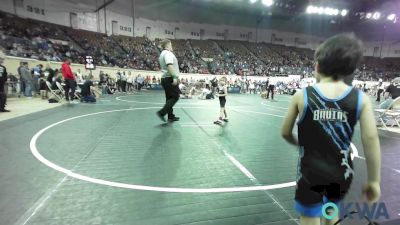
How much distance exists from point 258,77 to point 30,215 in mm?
34260

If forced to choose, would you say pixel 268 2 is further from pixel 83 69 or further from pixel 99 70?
pixel 83 69

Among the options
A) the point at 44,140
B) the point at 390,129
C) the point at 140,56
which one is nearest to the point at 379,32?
the point at 140,56

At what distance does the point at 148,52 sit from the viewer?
112 feet

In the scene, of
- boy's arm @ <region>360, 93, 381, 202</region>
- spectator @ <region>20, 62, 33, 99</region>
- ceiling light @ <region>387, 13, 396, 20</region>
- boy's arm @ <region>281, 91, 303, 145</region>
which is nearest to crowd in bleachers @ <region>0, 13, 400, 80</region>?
spectator @ <region>20, 62, 33, 99</region>

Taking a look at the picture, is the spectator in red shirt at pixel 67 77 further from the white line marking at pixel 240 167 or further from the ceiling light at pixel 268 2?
the ceiling light at pixel 268 2

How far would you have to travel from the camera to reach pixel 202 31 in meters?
43.8

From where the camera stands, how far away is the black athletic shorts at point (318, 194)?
1.67 meters

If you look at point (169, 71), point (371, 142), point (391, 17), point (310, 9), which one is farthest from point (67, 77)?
point (391, 17)

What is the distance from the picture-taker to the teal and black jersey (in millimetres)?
1583

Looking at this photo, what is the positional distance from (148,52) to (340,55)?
34.0m

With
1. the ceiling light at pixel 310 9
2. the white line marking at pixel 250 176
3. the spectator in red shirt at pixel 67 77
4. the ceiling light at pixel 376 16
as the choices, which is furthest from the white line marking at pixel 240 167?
the ceiling light at pixel 376 16

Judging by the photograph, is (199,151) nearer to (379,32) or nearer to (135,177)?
(135,177)

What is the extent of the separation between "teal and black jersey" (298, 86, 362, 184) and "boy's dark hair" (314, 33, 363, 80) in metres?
0.12

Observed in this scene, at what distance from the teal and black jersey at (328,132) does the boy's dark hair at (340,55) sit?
0.12m
